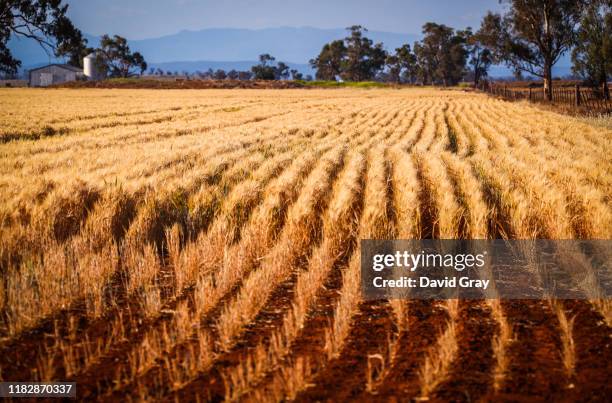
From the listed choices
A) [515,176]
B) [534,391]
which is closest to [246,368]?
[534,391]

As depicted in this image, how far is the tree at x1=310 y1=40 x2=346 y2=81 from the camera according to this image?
403 ft

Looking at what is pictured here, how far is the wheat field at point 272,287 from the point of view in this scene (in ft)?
9.61

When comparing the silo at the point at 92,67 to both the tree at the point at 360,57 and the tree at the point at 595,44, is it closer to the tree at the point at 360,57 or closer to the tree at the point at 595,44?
the tree at the point at 360,57

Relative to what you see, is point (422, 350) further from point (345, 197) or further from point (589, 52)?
point (589, 52)

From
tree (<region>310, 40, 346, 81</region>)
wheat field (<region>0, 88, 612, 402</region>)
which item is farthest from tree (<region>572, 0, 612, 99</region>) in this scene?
tree (<region>310, 40, 346, 81</region>)

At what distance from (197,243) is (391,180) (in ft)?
12.9

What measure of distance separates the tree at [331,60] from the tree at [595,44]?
9062 cm

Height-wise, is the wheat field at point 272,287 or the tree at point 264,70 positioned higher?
the tree at point 264,70

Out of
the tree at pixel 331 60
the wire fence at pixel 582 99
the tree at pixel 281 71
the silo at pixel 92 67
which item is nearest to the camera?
the wire fence at pixel 582 99

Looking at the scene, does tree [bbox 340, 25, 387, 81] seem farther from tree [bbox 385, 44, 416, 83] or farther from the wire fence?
the wire fence

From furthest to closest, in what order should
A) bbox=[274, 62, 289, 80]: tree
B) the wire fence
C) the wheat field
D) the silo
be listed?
bbox=[274, 62, 289, 80]: tree → the silo → the wire fence → the wheat field

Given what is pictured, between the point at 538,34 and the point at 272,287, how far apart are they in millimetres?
38788

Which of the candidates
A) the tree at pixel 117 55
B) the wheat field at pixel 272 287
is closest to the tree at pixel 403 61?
the tree at pixel 117 55

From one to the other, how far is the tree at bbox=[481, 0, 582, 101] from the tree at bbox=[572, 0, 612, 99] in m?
1.30
